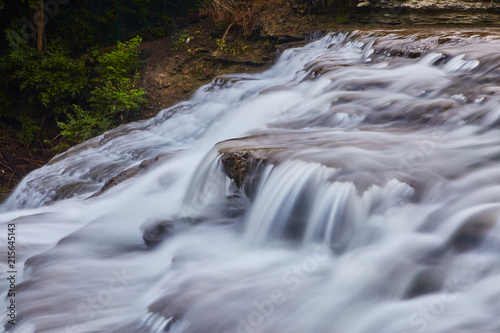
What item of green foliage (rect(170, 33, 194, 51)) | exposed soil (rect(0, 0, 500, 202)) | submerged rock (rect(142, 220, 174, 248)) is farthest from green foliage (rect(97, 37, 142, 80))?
submerged rock (rect(142, 220, 174, 248))

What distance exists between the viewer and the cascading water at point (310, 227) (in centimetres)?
233

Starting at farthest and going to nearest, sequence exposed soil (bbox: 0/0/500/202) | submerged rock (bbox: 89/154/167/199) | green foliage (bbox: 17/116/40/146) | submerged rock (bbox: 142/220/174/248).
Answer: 1. green foliage (bbox: 17/116/40/146)
2. exposed soil (bbox: 0/0/500/202)
3. submerged rock (bbox: 89/154/167/199)
4. submerged rock (bbox: 142/220/174/248)

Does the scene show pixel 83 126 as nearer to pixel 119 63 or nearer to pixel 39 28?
pixel 119 63

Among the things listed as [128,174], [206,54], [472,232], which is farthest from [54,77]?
[472,232]

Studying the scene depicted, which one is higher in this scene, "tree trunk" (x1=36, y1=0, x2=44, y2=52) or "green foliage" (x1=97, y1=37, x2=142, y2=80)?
"tree trunk" (x1=36, y1=0, x2=44, y2=52)

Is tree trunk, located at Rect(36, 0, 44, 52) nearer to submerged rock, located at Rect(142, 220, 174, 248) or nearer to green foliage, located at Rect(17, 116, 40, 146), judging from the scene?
green foliage, located at Rect(17, 116, 40, 146)

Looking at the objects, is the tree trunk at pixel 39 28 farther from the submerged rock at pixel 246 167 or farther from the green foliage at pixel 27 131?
→ the submerged rock at pixel 246 167

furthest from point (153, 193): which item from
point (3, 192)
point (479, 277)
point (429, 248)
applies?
point (3, 192)

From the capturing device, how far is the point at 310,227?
9.89 ft

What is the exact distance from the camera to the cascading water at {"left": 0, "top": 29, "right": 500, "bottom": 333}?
2.33 metres

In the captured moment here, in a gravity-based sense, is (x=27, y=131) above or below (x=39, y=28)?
below

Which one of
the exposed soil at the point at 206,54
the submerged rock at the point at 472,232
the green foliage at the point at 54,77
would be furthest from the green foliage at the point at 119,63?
the submerged rock at the point at 472,232

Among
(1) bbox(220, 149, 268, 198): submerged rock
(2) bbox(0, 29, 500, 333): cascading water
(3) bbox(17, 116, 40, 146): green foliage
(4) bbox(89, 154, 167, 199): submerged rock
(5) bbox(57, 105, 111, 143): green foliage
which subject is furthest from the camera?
(3) bbox(17, 116, 40, 146): green foliage

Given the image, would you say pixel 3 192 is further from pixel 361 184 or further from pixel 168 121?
pixel 361 184
